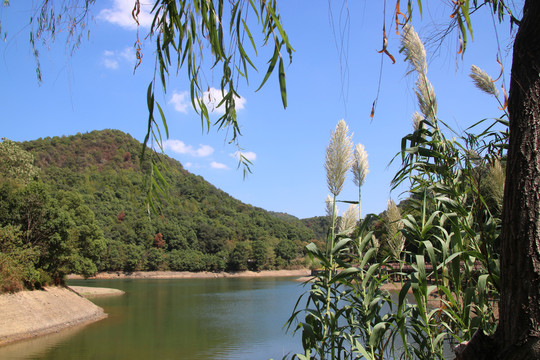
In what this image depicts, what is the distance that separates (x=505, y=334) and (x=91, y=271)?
24329mm

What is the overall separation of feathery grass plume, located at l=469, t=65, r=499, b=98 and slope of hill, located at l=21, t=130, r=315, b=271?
4297 cm

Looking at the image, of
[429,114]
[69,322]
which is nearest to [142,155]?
[429,114]

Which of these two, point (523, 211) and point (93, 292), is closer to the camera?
point (523, 211)

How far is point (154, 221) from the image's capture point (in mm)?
59375

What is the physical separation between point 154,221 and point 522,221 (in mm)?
61364

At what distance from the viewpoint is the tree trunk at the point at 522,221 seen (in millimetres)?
991

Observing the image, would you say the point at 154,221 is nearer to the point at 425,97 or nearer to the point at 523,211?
the point at 425,97

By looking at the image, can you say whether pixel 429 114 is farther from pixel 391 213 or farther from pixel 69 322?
pixel 69 322

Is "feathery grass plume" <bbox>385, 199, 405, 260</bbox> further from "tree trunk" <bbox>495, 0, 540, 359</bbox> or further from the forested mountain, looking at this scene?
the forested mountain

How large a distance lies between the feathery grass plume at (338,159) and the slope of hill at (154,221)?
42.3 m

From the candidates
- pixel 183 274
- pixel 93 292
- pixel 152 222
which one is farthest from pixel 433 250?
pixel 152 222

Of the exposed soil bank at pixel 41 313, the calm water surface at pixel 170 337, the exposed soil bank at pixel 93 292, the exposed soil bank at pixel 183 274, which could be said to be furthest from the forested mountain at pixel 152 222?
the calm water surface at pixel 170 337

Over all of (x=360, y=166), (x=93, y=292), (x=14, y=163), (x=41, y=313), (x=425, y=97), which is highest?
(x=14, y=163)

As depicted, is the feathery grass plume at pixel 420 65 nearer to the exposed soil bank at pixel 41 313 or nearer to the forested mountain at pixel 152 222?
the exposed soil bank at pixel 41 313
